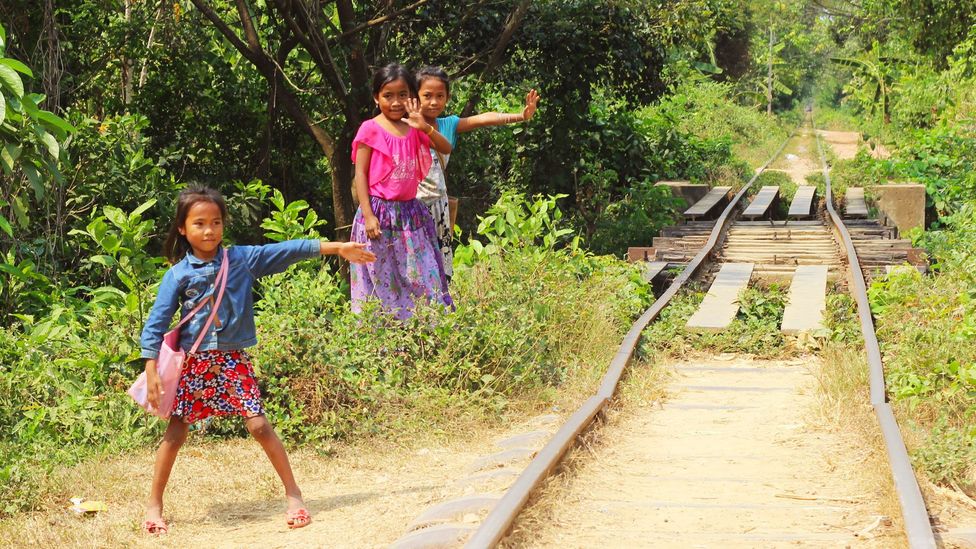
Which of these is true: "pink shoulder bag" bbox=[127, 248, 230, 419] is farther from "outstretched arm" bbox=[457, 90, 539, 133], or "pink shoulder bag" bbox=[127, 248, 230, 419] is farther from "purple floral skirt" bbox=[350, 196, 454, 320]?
"outstretched arm" bbox=[457, 90, 539, 133]

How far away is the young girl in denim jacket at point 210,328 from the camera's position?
176 inches

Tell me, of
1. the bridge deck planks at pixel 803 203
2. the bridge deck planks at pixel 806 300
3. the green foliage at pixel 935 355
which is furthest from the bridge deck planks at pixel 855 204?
the green foliage at pixel 935 355

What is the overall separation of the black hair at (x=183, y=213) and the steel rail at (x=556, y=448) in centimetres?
167

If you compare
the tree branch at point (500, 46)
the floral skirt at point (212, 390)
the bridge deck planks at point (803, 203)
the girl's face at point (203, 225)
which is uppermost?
the tree branch at point (500, 46)

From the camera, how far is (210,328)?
4.54 meters

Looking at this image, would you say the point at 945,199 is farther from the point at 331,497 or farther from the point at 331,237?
the point at 331,497

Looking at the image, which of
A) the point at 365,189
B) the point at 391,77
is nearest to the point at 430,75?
the point at 391,77

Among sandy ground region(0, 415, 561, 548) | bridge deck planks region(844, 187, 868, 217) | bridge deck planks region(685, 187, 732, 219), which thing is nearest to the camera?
sandy ground region(0, 415, 561, 548)

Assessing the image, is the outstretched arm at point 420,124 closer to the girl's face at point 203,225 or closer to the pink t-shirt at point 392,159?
the pink t-shirt at point 392,159

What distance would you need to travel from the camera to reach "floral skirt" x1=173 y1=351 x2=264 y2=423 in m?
4.55

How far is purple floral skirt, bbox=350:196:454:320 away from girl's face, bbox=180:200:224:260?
189 centimetres

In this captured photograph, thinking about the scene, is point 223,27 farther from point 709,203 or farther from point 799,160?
point 799,160

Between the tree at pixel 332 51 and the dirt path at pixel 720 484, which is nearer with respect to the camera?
the dirt path at pixel 720 484

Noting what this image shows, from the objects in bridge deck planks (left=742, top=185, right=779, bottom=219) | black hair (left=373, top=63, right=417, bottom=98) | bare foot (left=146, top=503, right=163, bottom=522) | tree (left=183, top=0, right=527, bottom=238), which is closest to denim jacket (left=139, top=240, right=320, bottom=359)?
bare foot (left=146, top=503, right=163, bottom=522)
